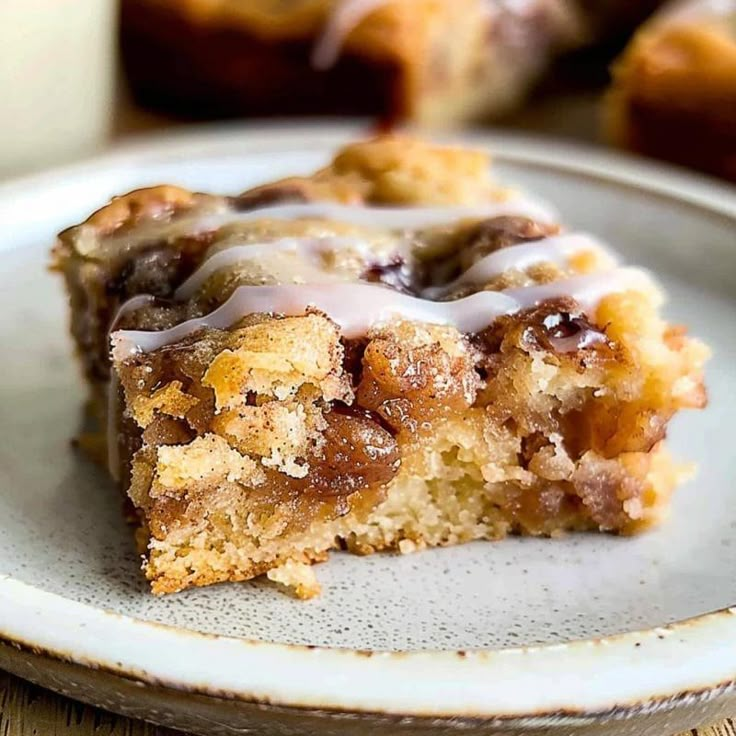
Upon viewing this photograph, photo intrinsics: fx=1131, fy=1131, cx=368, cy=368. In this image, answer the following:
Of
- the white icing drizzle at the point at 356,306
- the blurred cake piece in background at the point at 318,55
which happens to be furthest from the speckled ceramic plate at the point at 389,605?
the blurred cake piece in background at the point at 318,55

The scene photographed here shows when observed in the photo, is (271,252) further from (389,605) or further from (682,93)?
(682,93)

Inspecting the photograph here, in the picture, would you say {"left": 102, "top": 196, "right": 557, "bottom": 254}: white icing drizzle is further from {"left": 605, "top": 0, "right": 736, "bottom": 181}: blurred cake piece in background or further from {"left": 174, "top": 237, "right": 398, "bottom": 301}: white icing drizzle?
{"left": 605, "top": 0, "right": 736, "bottom": 181}: blurred cake piece in background

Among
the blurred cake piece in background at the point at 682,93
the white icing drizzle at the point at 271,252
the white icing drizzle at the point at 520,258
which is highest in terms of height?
the white icing drizzle at the point at 271,252

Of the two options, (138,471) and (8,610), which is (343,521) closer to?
(138,471)

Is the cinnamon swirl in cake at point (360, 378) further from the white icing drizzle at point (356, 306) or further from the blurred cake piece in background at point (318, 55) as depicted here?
the blurred cake piece in background at point (318, 55)

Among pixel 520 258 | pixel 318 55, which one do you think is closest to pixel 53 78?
pixel 318 55

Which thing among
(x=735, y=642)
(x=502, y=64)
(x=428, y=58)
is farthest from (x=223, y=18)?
(x=735, y=642)
